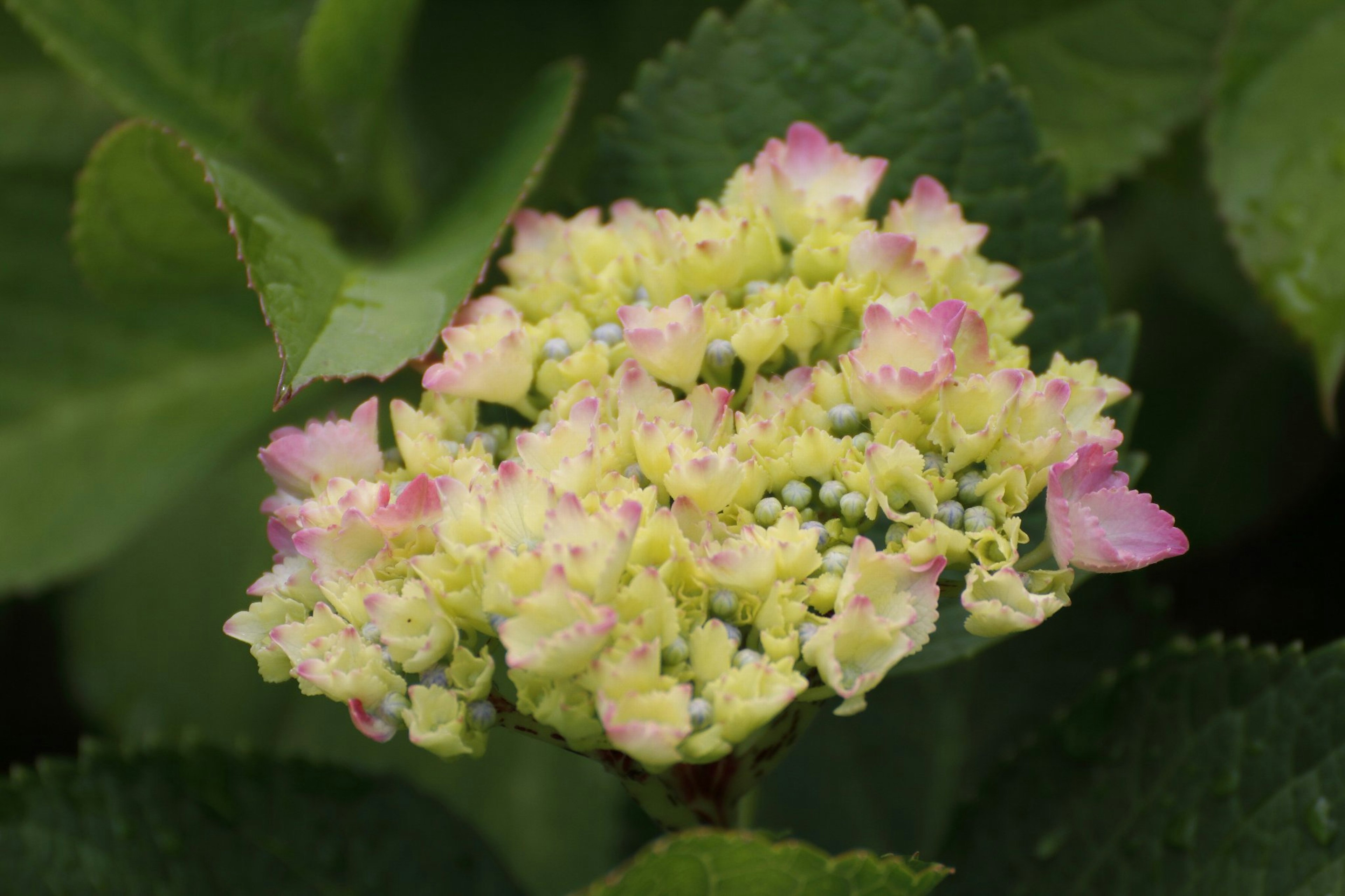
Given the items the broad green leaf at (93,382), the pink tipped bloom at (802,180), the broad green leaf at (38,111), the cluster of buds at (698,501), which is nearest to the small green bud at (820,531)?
the cluster of buds at (698,501)

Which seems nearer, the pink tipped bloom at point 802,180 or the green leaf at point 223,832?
the pink tipped bloom at point 802,180

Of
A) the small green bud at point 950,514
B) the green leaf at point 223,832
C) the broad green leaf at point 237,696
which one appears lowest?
the broad green leaf at point 237,696

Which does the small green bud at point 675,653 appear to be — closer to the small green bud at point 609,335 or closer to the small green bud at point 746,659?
the small green bud at point 746,659

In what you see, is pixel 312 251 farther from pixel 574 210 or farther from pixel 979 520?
pixel 979 520

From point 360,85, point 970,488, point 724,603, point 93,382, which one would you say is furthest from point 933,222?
point 93,382

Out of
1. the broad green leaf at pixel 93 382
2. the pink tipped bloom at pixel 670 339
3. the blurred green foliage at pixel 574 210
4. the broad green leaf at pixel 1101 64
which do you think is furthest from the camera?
Answer: the broad green leaf at pixel 93 382

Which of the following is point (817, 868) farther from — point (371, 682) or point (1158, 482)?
point (1158, 482)

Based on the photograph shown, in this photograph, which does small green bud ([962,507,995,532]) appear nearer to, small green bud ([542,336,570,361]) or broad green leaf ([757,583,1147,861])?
small green bud ([542,336,570,361])
